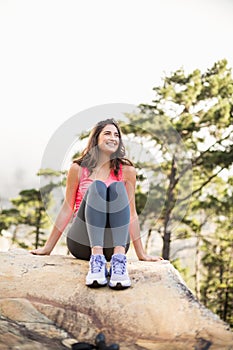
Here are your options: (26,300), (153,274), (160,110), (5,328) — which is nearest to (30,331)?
(5,328)

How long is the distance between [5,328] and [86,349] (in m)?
0.33

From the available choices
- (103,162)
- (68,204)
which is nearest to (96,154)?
(103,162)

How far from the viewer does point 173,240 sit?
35.3 ft

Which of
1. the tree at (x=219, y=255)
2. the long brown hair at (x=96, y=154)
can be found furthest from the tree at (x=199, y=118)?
the long brown hair at (x=96, y=154)

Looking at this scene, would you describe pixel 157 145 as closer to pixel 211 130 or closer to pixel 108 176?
pixel 108 176

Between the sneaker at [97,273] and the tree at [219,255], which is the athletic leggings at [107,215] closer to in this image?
the sneaker at [97,273]

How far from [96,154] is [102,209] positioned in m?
0.48

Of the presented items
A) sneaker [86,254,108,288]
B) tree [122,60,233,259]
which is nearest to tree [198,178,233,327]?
tree [122,60,233,259]

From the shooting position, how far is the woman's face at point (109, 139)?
8.43ft

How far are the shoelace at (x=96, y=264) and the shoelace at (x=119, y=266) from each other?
0.19ft

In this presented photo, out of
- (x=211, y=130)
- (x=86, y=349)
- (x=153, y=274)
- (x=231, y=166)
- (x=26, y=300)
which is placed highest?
(x=211, y=130)

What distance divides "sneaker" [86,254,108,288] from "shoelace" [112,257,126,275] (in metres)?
0.05

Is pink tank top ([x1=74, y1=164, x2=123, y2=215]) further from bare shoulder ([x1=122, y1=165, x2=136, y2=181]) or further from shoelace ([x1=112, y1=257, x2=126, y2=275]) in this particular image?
shoelace ([x1=112, y1=257, x2=126, y2=275])

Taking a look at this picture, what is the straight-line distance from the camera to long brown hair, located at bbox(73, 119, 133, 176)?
260 cm
